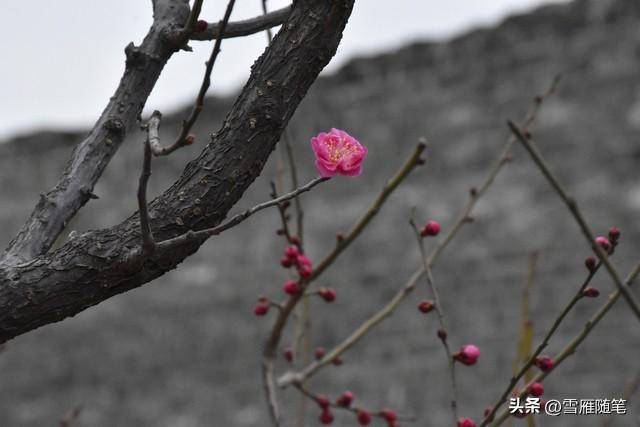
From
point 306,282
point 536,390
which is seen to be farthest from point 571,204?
point 306,282

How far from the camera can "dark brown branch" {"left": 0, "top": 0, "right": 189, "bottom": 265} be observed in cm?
137

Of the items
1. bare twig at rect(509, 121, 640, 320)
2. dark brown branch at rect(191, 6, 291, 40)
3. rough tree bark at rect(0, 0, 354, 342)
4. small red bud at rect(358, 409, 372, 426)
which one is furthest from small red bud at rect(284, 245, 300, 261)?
bare twig at rect(509, 121, 640, 320)

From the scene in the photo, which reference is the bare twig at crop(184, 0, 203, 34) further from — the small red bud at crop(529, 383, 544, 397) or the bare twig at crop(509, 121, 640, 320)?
the small red bud at crop(529, 383, 544, 397)

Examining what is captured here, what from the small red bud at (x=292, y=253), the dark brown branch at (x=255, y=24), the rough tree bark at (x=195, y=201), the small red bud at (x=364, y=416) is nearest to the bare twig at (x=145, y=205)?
the rough tree bark at (x=195, y=201)

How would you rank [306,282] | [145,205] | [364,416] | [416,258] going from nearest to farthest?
[145,205], [306,282], [364,416], [416,258]

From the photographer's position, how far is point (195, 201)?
1.17 m

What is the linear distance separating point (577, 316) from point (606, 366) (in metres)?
0.19

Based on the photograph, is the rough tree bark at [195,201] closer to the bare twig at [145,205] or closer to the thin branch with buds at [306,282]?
the bare twig at [145,205]

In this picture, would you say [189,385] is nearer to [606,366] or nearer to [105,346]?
[105,346]

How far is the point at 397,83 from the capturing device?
4.16 meters

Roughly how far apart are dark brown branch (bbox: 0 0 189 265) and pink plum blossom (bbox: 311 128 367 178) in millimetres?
273

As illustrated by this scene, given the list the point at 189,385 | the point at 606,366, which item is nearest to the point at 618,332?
the point at 606,366

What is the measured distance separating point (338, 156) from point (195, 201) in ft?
0.56

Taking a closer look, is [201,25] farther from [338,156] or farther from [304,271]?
[304,271]
